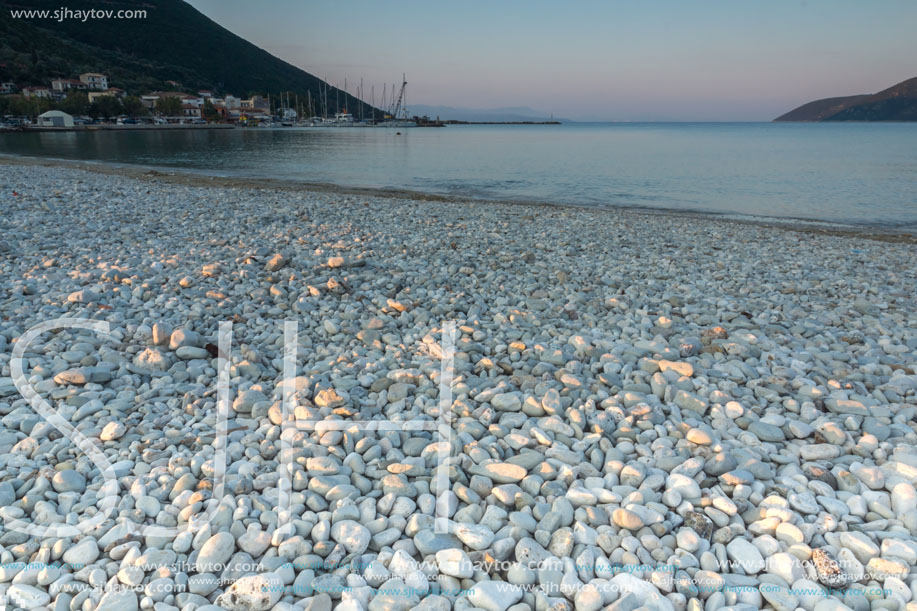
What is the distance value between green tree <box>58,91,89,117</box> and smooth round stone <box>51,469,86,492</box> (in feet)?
351

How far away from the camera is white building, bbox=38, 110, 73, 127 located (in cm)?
7700

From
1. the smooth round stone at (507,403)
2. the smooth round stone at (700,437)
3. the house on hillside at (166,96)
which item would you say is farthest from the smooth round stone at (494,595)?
the house on hillside at (166,96)

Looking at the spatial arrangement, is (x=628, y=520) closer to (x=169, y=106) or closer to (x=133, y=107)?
(x=169, y=106)

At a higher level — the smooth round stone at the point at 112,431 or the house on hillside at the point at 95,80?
the house on hillside at the point at 95,80

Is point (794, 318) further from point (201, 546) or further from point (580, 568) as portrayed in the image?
point (201, 546)

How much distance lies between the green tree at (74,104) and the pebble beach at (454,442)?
10172 cm

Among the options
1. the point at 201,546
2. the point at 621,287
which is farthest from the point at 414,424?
the point at 621,287

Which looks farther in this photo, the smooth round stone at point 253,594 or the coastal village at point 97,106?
the coastal village at point 97,106

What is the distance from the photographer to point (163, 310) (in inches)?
198

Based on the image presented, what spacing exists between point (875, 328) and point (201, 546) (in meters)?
6.24

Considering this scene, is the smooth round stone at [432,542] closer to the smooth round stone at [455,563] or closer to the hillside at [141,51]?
the smooth round stone at [455,563]

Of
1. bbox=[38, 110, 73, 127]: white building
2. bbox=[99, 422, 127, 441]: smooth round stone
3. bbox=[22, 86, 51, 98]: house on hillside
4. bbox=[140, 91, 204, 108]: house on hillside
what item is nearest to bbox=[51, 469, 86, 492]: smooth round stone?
bbox=[99, 422, 127, 441]: smooth round stone

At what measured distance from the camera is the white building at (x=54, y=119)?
253ft

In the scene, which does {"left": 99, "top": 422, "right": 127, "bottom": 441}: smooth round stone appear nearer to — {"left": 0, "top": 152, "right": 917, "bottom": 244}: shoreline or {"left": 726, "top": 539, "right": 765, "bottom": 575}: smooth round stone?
{"left": 726, "top": 539, "right": 765, "bottom": 575}: smooth round stone
